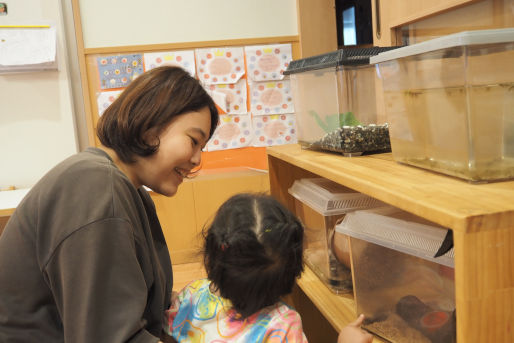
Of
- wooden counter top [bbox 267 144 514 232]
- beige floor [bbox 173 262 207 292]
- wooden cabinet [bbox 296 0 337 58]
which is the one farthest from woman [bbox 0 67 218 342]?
wooden cabinet [bbox 296 0 337 58]

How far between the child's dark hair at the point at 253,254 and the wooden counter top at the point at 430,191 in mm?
155

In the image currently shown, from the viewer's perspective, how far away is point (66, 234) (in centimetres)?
77

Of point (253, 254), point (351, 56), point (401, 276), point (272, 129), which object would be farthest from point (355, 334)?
point (272, 129)

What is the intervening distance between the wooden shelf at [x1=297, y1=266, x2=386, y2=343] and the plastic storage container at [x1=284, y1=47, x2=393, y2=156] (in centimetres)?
35

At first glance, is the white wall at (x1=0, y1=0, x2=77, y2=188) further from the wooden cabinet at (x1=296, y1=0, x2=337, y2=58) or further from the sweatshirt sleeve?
the sweatshirt sleeve

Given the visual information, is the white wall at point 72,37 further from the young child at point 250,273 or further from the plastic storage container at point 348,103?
the young child at point 250,273

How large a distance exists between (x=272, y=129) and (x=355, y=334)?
2.02m

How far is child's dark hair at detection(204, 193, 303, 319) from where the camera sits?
91cm

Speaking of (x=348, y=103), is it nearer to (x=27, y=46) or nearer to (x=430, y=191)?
(x=430, y=191)

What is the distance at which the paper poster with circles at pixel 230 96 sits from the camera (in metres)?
2.75

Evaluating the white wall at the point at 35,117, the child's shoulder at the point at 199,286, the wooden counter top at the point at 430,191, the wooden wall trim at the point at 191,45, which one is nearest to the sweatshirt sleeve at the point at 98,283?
the child's shoulder at the point at 199,286

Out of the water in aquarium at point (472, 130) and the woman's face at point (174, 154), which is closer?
the water in aquarium at point (472, 130)

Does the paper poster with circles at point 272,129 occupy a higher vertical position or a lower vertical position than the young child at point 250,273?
higher

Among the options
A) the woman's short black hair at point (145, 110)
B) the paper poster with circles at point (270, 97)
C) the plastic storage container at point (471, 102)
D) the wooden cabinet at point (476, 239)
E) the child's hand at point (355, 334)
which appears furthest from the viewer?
the paper poster with circles at point (270, 97)
